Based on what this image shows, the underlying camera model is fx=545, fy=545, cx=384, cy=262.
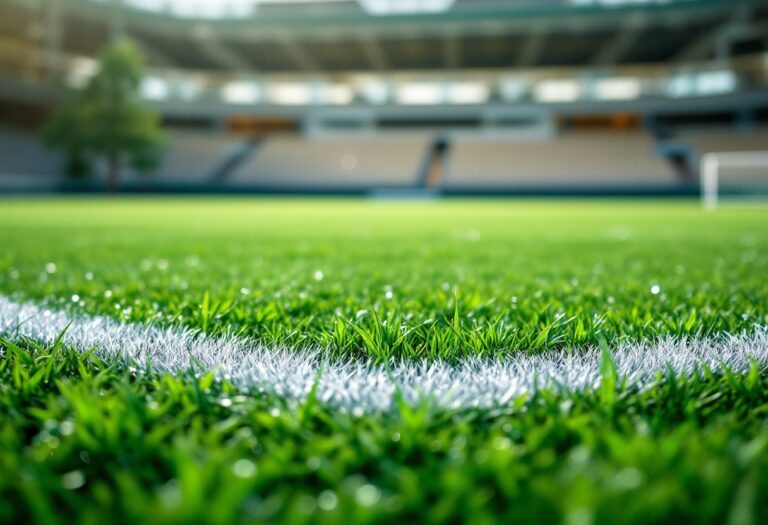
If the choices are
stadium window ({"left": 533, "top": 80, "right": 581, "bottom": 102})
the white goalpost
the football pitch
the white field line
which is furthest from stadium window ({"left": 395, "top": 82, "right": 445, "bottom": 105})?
the white field line

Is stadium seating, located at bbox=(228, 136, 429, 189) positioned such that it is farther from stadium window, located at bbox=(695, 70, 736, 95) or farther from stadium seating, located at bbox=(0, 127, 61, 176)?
stadium window, located at bbox=(695, 70, 736, 95)

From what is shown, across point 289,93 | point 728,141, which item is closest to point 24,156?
point 289,93

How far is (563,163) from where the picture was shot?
3212 centimetres

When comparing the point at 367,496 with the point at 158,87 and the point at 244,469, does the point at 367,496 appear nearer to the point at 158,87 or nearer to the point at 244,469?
the point at 244,469

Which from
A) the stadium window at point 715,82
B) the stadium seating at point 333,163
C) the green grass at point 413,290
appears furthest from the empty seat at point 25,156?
the stadium window at point 715,82

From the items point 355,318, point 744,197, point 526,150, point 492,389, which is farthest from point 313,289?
point 526,150

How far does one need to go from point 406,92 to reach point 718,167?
19292 mm

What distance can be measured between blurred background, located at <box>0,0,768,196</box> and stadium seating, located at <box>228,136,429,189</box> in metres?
0.13

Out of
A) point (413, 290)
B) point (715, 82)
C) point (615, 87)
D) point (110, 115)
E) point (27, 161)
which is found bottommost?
point (413, 290)

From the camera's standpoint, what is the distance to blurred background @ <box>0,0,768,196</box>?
28.7 metres

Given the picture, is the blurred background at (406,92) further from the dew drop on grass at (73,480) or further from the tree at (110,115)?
the dew drop on grass at (73,480)

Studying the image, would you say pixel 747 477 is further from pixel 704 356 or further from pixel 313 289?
pixel 313 289

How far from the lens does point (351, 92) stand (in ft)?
121

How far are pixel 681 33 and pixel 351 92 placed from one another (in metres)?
19.8
